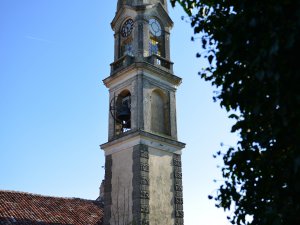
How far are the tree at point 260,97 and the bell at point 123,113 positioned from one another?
9.25 m

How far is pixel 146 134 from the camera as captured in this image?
1418cm

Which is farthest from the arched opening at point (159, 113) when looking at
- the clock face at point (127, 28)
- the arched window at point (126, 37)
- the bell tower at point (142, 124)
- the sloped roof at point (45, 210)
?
the sloped roof at point (45, 210)

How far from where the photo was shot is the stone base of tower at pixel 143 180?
13.4 meters

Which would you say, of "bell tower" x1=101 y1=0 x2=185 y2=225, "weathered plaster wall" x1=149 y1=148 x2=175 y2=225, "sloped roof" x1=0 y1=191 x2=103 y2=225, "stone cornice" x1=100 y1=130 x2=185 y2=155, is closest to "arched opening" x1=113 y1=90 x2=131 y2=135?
"bell tower" x1=101 y1=0 x2=185 y2=225

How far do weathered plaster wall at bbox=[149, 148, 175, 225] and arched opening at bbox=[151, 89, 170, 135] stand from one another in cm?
109

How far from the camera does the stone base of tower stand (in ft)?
44.0

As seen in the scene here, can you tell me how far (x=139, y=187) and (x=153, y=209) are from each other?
95 cm

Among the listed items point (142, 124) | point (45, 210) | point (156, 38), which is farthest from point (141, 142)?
point (45, 210)

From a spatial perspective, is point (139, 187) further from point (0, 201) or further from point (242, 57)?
point (242, 57)

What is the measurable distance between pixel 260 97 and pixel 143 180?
9068 mm

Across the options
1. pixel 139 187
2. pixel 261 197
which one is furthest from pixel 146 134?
pixel 261 197

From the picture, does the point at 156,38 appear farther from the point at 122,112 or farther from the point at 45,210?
the point at 45,210

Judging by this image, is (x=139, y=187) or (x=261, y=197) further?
(x=139, y=187)

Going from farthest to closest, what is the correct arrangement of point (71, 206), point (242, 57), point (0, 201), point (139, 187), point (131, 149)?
point (71, 206), point (0, 201), point (131, 149), point (139, 187), point (242, 57)
